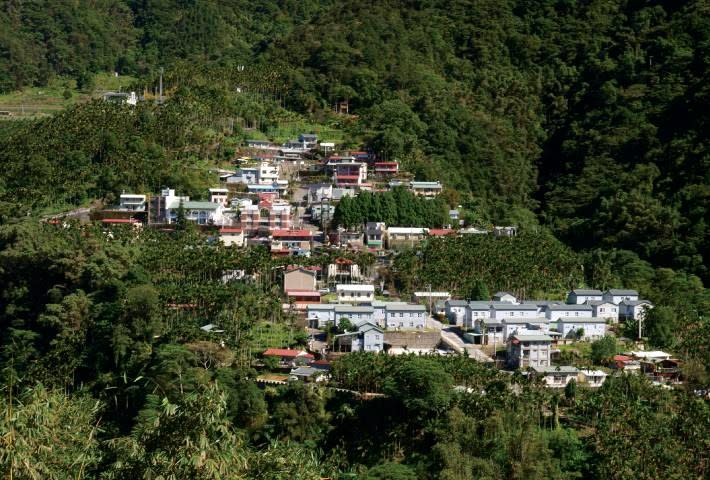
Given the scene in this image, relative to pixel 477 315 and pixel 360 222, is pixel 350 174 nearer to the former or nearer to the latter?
pixel 360 222

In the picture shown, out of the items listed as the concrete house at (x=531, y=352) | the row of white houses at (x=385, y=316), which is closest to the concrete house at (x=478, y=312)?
the row of white houses at (x=385, y=316)

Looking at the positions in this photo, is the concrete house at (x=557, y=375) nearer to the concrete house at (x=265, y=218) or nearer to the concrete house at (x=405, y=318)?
the concrete house at (x=405, y=318)

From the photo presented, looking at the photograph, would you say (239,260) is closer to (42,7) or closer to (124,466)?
(124,466)

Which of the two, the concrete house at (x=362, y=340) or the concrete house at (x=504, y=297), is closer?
the concrete house at (x=362, y=340)

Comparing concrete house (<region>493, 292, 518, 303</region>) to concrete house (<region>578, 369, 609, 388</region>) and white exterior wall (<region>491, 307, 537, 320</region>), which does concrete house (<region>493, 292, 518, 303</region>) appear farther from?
concrete house (<region>578, 369, 609, 388</region>)

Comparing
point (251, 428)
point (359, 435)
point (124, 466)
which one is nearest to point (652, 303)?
point (359, 435)

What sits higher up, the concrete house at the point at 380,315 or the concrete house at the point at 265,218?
the concrete house at the point at 265,218

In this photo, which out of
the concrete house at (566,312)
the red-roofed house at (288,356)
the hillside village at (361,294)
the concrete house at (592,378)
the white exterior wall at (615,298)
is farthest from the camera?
the white exterior wall at (615,298)

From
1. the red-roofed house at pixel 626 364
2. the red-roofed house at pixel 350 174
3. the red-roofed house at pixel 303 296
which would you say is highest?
the red-roofed house at pixel 350 174
